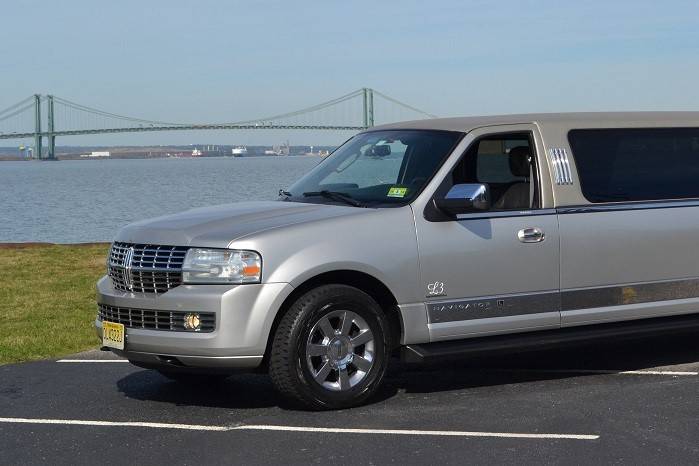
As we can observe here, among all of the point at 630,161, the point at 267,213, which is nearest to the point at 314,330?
the point at 267,213

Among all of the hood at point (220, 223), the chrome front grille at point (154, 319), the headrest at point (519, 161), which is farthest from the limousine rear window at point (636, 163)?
the chrome front grille at point (154, 319)

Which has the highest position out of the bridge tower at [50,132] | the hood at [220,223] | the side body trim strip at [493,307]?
the bridge tower at [50,132]

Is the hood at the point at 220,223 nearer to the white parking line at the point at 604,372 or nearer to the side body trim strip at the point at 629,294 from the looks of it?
the side body trim strip at the point at 629,294

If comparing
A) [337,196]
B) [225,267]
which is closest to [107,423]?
[225,267]

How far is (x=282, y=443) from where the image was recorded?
658 cm

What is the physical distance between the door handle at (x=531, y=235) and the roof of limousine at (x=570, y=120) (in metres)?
0.75

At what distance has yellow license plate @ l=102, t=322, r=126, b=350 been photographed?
7465mm

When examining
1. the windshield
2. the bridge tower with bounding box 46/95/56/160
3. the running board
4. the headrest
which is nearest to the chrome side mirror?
the windshield

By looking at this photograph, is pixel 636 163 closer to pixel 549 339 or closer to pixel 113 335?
pixel 549 339

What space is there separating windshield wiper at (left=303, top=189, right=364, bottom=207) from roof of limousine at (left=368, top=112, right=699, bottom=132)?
0.77 meters

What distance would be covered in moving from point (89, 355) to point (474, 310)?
351 cm

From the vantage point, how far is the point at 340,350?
24.3ft

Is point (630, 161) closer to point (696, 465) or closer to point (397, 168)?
point (397, 168)

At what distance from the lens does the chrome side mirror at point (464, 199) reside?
751cm
